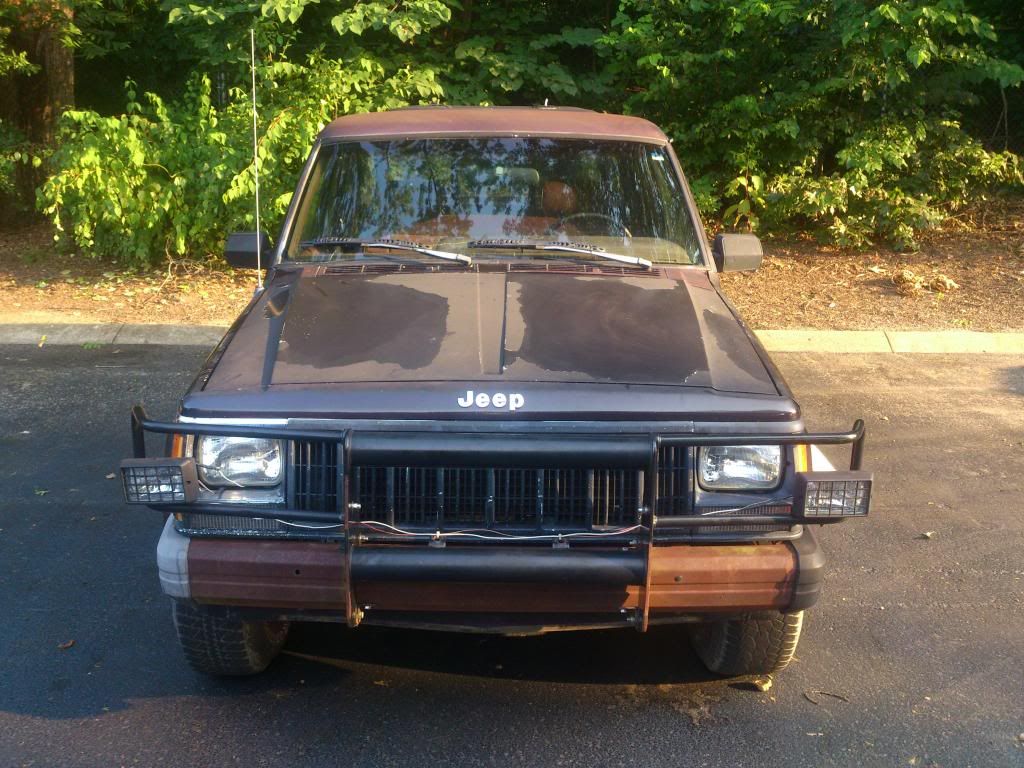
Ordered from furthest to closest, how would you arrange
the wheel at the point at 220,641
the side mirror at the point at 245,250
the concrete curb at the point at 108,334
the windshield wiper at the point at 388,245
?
1. the concrete curb at the point at 108,334
2. the side mirror at the point at 245,250
3. the windshield wiper at the point at 388,245
4. the wheel at the point at 220,641

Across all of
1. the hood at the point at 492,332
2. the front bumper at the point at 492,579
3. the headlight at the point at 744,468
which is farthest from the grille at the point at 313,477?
the headlight at the point at 744,468

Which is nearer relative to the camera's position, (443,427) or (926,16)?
(443,427)

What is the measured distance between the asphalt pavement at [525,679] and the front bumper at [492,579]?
47 centimetres

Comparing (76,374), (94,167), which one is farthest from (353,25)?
(76,374)

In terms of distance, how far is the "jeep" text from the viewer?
3.27 m

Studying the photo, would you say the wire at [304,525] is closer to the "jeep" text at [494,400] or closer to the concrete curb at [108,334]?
the "jeep" text at [494,400]

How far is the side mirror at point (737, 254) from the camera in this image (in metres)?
4.82

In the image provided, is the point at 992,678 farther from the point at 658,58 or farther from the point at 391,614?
the point at 658,58

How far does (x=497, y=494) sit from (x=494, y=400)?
0.28 m

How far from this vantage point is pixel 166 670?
3.89 meters

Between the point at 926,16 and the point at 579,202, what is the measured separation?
6210 millimetres

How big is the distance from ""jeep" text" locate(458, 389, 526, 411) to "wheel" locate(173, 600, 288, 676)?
103cm

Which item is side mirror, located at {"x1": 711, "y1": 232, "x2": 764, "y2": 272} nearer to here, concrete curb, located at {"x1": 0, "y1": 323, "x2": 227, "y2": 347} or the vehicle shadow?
the vehicle shadow

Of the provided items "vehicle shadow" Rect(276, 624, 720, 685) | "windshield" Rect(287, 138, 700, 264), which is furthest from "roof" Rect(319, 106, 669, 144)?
"vehicle shadow" Rect(276, 624, 720, 685)
